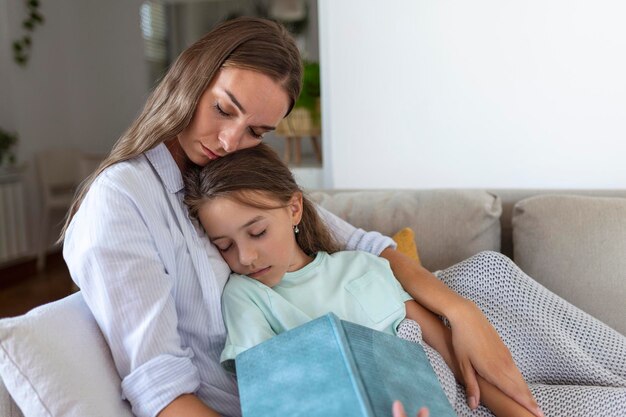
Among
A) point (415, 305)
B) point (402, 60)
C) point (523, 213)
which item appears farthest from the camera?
point (402, 60)

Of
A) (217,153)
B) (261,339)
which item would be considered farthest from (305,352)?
(217,153)

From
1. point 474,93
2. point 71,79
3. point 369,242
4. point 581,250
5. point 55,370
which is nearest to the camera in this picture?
point 55,370

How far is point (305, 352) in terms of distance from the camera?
0.95 meters

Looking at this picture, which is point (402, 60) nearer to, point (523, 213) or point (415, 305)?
point (523, 213)

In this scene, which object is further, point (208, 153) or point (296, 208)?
point (296, 208)

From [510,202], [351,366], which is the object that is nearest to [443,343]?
[351,366]

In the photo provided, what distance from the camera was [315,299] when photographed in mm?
1341

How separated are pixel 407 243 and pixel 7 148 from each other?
159 inches

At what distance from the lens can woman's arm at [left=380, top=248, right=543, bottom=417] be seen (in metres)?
1.29

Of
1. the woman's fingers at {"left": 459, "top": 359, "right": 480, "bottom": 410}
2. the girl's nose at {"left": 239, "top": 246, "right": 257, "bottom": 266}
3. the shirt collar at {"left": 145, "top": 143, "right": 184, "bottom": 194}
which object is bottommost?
the woman's fingers at {"left": 459, "top": 359, "right": 480, "bottom": 410}

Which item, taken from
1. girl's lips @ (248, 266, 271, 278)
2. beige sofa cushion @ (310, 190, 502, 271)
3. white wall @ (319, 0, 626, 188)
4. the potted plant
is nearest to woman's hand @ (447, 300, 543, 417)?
girl's lips @ (248, 266, 271, 278)

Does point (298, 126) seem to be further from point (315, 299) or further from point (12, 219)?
point (12, 219)

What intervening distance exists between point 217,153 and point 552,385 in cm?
86

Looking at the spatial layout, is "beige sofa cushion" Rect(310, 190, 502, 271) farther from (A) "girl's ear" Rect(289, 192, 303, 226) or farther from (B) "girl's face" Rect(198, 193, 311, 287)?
(B) "girl's face" Rect(198, 193, 311, 287)
